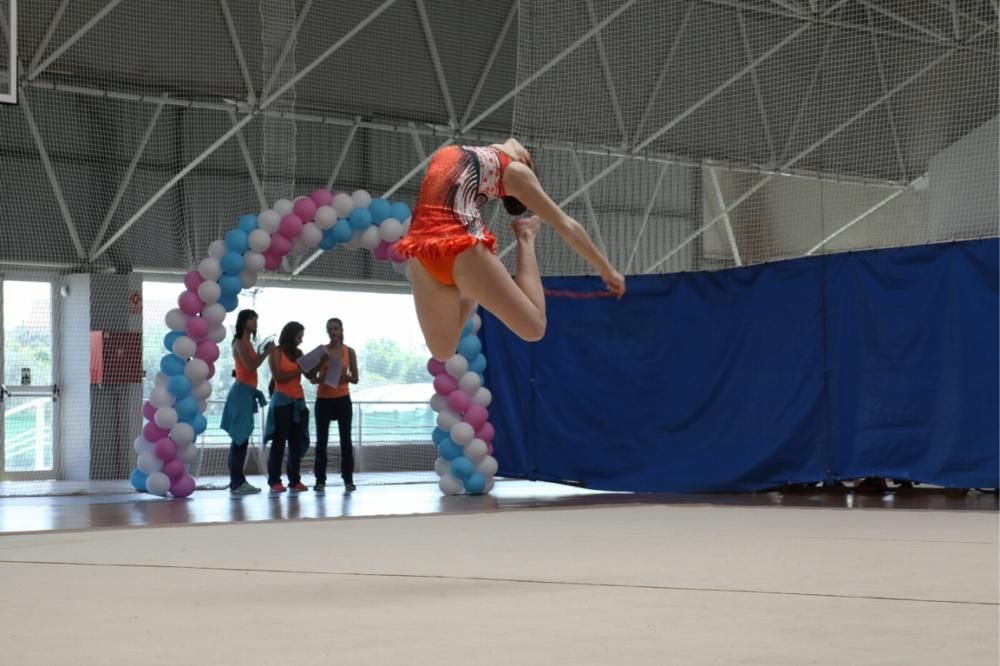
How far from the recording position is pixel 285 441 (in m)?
11.0

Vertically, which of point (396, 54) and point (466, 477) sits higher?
point (396, 54)

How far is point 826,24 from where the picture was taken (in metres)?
12.4

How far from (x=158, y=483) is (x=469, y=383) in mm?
2405

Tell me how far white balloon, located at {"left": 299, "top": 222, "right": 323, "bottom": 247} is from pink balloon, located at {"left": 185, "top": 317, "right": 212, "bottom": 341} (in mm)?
969

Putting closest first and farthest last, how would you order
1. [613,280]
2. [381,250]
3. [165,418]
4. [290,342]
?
[613,280], [165,418], [381,250], [290,342]

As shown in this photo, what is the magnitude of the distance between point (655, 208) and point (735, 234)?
73 centimetres

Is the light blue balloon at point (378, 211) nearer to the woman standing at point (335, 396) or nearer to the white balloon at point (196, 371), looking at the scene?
the woman standing at point (335, 396)

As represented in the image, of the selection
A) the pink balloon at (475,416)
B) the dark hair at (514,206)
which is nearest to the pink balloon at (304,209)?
the pink balloon at (475,416)

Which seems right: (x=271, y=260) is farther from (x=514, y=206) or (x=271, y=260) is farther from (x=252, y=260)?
(x=514, y=206)

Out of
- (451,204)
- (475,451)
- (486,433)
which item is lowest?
(475,451)

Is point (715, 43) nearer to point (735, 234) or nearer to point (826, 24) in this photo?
point (826, 24)

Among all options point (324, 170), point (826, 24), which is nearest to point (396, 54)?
point (324, 170)

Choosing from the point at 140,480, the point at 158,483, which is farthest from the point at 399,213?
the point at 140,480

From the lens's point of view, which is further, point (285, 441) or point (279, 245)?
point (285, 441)
